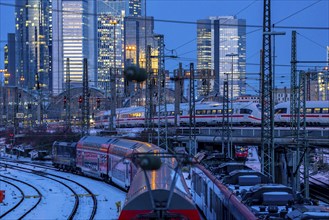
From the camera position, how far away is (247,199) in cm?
1380

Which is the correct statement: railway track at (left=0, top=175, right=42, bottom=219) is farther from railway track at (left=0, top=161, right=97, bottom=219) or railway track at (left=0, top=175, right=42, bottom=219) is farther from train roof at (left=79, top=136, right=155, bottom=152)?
train roof at (left=79, top=136, right=155, bottom=152)

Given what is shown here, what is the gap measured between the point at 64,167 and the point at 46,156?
58.2 ft

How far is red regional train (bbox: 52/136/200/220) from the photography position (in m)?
12.0

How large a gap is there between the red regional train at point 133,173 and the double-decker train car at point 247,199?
1321mm

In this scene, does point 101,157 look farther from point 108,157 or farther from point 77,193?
point 77,193

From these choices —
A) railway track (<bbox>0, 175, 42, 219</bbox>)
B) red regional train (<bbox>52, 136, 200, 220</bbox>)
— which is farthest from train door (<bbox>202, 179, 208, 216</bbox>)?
railway track (<bbox>0, 175, 42, 219</bbox>)

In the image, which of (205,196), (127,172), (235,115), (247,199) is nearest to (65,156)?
(235,115)

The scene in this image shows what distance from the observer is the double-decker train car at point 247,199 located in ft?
37.8

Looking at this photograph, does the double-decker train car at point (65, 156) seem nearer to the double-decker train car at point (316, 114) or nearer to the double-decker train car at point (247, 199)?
the double-decker train car at point (316, 114)

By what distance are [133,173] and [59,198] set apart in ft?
20.5

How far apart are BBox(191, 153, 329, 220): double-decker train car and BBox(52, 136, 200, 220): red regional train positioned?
1.32 metres

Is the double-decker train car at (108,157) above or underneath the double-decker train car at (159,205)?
underneath

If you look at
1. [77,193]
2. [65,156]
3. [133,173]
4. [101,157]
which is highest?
[133,173]

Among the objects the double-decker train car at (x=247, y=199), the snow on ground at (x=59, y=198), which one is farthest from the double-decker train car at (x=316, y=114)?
the double-decker train car at (x=247, y=199)
